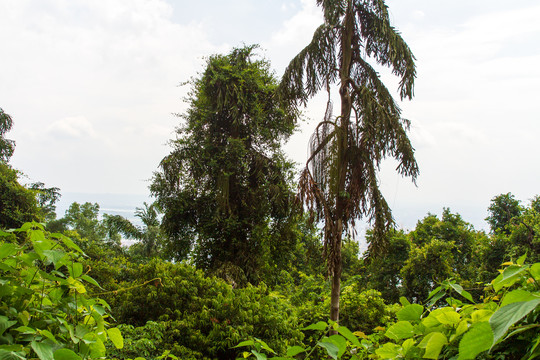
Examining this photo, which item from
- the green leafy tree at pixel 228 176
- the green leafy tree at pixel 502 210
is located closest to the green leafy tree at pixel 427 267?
the green leafy tree at pixel 502 210

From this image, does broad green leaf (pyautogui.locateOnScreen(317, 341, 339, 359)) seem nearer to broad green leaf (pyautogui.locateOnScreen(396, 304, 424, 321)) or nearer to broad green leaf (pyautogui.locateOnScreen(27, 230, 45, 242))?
broad green leaf (pyautogui.locateOnScreen(396, 304, 424, 321))

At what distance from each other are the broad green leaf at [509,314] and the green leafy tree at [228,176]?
7948 mm

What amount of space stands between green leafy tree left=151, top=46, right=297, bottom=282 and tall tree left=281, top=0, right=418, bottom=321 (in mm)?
3407

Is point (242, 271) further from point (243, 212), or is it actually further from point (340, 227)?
point (340, 227)

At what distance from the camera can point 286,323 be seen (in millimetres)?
4566

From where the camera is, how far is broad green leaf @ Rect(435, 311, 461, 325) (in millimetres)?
601

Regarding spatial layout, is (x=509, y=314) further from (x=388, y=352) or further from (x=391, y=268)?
(x=391, y=268)

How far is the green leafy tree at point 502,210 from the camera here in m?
13.0

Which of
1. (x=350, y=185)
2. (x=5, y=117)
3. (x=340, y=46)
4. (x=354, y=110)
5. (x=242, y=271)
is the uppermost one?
(x=5, y=117)

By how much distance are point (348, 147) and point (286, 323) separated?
109 inches

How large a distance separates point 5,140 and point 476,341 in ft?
59.5

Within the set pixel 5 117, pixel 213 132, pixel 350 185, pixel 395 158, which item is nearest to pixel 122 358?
pixel 350 185

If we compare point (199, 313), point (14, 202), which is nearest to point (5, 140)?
point (14, 202)

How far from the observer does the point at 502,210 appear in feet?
43.6
